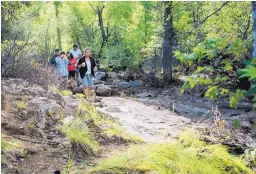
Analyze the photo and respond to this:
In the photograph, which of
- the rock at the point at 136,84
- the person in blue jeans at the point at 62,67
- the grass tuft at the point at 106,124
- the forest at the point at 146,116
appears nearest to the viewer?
the forest at the point at 146,116

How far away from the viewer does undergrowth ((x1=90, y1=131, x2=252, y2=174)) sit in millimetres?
4715

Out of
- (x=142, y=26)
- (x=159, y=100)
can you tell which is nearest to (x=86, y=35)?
(x=142, y=26)

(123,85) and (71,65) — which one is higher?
(71,65)

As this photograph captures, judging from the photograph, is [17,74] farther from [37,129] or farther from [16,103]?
[37,129]

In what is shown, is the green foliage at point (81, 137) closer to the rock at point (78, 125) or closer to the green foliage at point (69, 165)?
the rock at point (78, 125)

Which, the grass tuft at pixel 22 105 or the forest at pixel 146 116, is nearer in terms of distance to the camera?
the forest at pixel 146 116

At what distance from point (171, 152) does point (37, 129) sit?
215 cm

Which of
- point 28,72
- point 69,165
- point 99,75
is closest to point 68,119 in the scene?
point 69,165

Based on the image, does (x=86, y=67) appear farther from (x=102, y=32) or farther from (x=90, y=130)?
(x=102, y=32)

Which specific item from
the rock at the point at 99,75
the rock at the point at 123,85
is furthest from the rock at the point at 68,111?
the rock at the point at 99,75

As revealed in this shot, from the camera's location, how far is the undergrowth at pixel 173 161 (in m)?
4.71

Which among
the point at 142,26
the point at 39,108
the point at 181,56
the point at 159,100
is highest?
the point at 142,26

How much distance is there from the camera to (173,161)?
4.88m

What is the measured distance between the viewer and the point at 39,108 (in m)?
6.27
